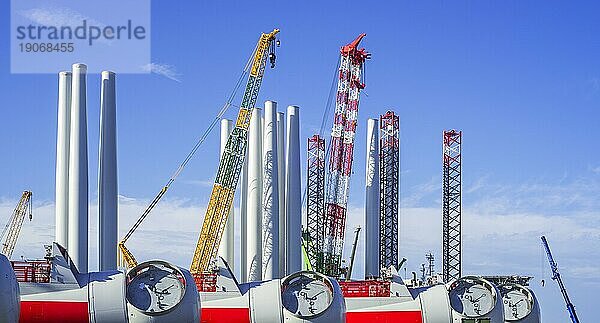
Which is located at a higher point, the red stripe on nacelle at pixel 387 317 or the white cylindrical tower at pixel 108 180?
the white cylindrical tower at pixel 108 180

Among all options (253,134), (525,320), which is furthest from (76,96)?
(525,320)

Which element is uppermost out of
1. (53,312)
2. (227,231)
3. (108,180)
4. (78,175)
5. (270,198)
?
(78,175)

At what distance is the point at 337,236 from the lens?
406 ft

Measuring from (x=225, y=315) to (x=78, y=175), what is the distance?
28.6 metres

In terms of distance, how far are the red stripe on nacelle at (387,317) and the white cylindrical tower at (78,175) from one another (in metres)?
27.9

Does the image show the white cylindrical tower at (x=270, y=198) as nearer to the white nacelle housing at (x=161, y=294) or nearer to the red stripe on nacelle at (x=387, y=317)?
the red stripe on nacelle at (x=387, y=317)

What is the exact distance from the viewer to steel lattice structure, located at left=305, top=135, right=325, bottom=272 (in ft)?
412

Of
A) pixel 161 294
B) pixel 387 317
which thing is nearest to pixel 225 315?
pixel 161 294

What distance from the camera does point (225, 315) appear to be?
5488 centimetres

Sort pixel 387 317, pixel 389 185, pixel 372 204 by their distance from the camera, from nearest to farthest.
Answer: pixel 387 317
pixel 372 204
pixel 389 185

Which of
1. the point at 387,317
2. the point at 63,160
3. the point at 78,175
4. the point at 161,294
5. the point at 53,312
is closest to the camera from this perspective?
the point at 53,312

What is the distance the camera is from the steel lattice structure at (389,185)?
A: 127938 millimetres

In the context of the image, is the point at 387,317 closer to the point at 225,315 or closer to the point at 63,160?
the point at 225,315

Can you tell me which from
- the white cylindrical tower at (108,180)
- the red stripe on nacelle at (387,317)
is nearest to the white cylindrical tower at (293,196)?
the white cylindrical tower at (108,180)
